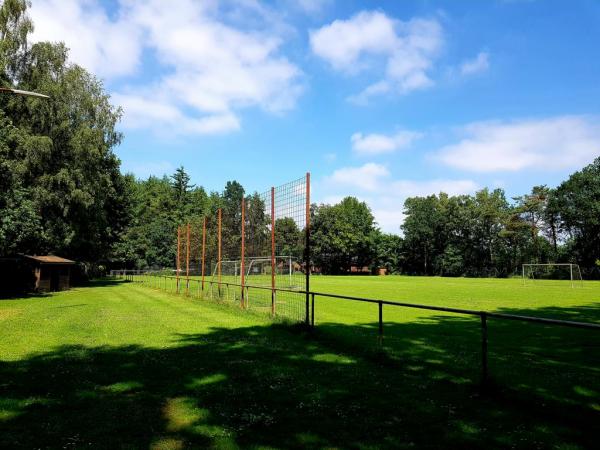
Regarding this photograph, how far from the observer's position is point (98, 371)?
7789 millimetres

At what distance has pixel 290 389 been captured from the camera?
664cm

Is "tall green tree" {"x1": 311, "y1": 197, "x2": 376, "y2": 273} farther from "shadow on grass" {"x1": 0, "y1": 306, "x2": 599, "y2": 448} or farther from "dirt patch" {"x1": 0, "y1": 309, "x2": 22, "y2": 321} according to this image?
"shadow on grass" {"x1": 0, "y1": 306, "x2": 599, "y2": 448}

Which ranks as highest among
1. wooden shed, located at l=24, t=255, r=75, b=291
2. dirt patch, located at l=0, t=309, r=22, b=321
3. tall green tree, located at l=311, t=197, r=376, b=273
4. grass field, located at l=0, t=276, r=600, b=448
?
tall green tree, located at l=311, t=197, r=376, b=273

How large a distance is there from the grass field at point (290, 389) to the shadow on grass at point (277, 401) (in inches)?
0.8

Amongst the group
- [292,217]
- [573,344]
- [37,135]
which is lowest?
[573,344]

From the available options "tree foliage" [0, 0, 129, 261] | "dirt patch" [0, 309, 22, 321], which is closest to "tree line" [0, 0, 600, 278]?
"tree foliage" [0, 0, 129, 261]

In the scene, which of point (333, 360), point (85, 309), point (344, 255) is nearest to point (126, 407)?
point (333, 360)

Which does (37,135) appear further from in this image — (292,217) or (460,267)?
(460,267)

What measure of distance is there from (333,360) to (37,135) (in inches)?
1218

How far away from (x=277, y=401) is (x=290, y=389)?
0.60 meters

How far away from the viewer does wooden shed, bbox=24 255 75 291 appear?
1235 inches

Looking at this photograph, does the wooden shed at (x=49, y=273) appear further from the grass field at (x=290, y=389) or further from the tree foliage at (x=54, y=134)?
the grass field at (x=290, y=389)

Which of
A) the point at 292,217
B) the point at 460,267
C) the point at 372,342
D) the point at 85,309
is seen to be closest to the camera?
the point at 372,342

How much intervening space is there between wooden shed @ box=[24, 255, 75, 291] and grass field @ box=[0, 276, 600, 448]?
69.0 ft
